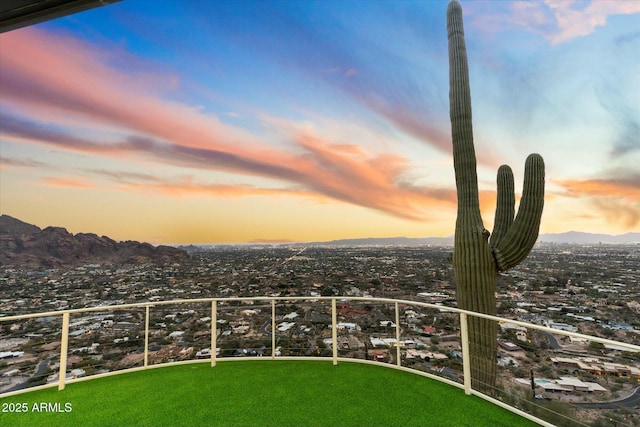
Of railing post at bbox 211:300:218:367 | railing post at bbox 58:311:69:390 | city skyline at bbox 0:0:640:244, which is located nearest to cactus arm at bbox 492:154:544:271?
city skyline at bbox 0:0:640:244

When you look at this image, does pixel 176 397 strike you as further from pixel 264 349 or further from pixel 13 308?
pixel 13 308

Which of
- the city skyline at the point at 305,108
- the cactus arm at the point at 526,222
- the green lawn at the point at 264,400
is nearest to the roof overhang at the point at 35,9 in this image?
the green lawn at the point at 264,400

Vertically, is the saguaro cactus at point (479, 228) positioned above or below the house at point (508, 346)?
above

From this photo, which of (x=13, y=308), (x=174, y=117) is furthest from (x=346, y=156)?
(x=13, y=308)

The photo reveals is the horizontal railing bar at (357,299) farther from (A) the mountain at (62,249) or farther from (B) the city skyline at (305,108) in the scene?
(A) the mountain at (62,249)

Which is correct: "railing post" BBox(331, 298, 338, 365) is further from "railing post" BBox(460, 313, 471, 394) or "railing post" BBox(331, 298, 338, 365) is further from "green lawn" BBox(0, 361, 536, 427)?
"railing post" BBox(460, 313, 471, 394)

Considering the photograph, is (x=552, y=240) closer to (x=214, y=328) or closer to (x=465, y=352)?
(x=465, y=352)

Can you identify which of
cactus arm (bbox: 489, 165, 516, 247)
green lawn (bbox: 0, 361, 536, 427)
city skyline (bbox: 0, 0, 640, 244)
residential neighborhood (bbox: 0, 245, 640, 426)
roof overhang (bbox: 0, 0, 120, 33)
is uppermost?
city skyline (bbox: 0, 0, 640, 244)
